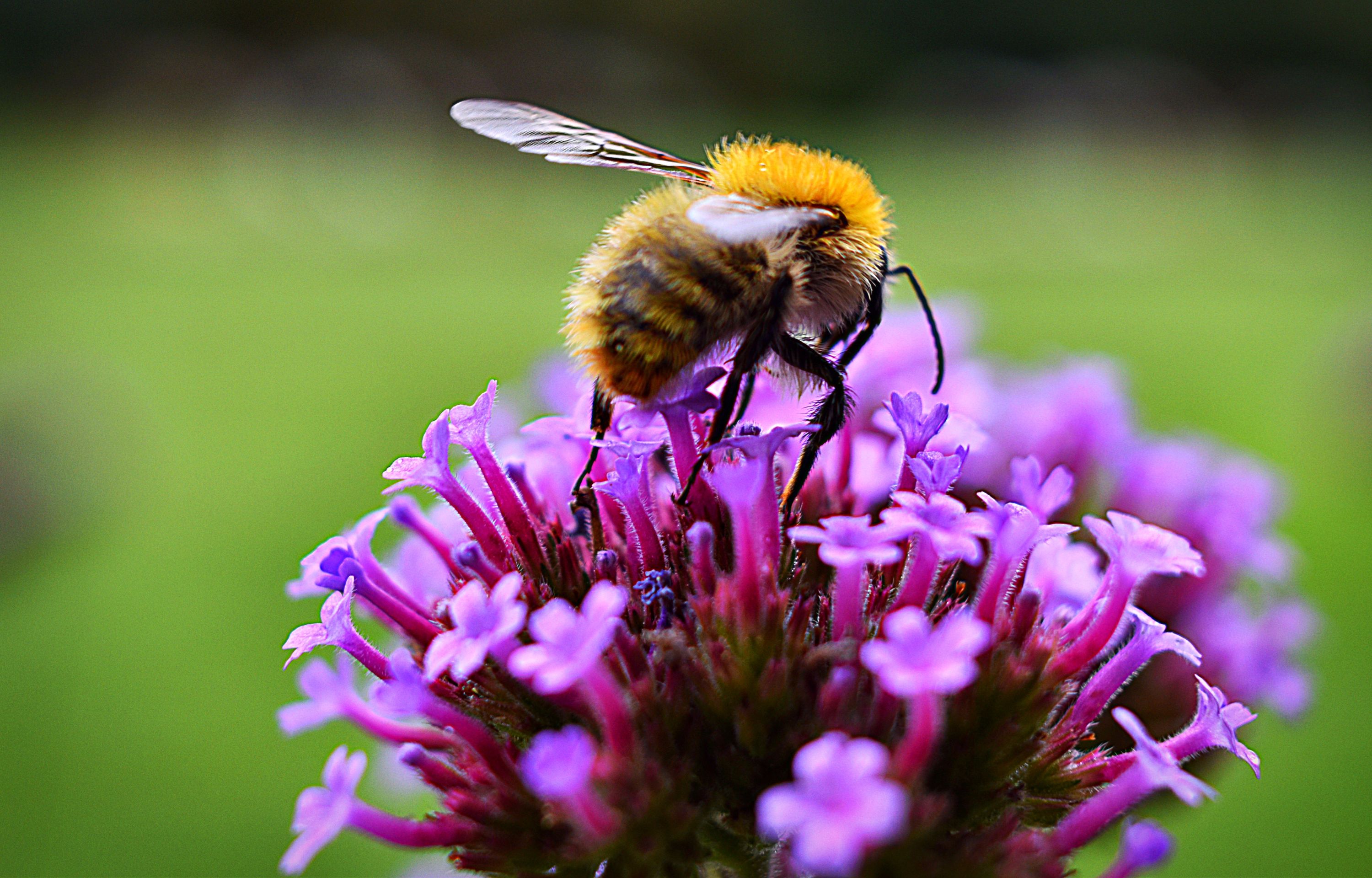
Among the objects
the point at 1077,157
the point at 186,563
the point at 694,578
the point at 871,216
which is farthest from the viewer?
the point at 1077,157

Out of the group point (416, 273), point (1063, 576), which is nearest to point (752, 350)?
point (1063, 576)

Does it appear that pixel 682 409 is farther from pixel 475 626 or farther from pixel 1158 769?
pixel 1158 769

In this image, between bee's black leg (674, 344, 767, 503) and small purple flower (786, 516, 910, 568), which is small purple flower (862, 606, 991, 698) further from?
bee's black leg (674, 344, 767, 503)

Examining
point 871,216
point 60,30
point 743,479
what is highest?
point 60,30

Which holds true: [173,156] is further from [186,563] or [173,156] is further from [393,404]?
[186,563]

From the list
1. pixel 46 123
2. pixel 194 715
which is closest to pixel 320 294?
pixel 194 715

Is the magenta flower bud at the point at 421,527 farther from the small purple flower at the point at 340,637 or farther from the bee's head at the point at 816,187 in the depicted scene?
the bee's head at the point at 816,187

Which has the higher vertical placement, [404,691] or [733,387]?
[733,387]

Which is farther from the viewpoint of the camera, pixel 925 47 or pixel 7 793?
pixel 925 47
